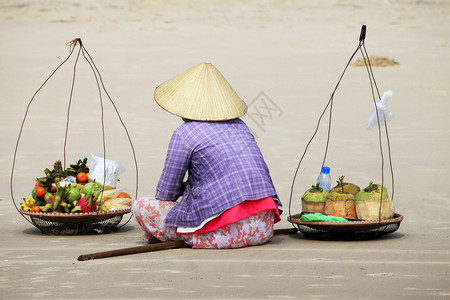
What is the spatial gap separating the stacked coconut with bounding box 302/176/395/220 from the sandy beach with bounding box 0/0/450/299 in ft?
0.64

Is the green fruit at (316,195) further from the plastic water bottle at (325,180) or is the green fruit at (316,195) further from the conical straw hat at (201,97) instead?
the conical straw hat at (201,97)

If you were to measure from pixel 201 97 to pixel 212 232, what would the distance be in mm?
846

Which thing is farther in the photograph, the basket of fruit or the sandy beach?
the basket of fruit

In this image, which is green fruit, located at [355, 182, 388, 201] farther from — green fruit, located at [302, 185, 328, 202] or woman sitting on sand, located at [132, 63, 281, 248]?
woman sitting on sand, located at [132, 63, 281, 248]

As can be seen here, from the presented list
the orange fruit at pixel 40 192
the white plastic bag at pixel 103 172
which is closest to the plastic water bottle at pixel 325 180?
the white plastic bag at pixel 103 172

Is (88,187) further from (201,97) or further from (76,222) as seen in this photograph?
(201,97)

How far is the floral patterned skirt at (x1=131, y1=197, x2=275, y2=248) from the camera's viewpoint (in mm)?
4613

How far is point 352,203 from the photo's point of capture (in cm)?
497

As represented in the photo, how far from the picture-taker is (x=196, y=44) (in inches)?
805

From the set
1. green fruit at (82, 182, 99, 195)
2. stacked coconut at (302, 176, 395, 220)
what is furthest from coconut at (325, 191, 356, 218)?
Result: green fruit at (82, 182, 99, 195)

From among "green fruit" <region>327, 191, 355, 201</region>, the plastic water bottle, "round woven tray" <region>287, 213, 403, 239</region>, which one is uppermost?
the plastic water bottle

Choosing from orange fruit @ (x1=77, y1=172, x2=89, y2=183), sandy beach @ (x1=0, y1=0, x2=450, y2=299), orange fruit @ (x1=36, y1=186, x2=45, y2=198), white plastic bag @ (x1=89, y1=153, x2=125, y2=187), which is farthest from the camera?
white plastic bag @ (x1=89, y1=153, x2=125, y2=187)

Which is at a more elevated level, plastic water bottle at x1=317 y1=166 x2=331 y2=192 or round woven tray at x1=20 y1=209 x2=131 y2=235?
plastic water bottle at x1=317 y1=166 x2=331 y2=192

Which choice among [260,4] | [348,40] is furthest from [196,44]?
[260,4]
